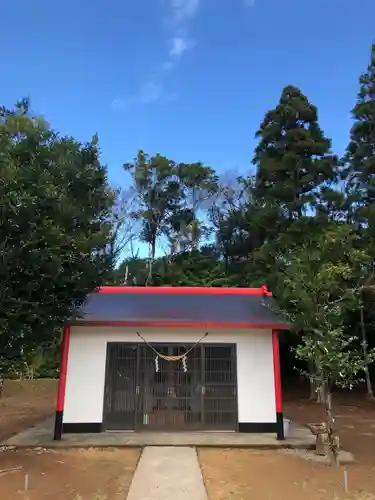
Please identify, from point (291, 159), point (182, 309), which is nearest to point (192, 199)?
point (291, 159)

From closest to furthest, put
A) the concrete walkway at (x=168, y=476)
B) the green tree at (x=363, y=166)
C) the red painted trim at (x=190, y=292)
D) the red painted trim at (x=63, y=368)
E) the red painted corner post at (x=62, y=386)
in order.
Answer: the concrete walkway at (x=168, y=476)
the red painted corner post at (x=62, y=386)
the red painted trim at (x=63, y=368)
the red painted trim at (x=190, y=292)
the green tree at (x=363, y=166)

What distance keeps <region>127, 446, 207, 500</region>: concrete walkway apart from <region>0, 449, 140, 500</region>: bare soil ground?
0.18 meters

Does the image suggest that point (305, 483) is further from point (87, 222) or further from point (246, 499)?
point (87, 222)

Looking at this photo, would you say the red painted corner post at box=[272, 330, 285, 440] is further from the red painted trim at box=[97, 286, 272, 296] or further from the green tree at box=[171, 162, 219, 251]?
the green tree at box=[171, 162, 219, 251]

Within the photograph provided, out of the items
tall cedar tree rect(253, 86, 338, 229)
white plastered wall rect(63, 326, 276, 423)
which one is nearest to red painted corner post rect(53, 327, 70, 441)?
white plastered wall rect(63, 326, 276, 423)

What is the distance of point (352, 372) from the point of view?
6961 millimetres

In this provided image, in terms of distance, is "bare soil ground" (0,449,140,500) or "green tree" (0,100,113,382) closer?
"bare soil ground" (0,449,140,500)

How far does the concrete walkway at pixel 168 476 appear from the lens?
17.8 feet

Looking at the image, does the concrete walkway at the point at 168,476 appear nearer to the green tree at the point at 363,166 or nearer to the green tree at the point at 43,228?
the green tree at the point at 43,228

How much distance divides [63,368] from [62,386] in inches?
14.9

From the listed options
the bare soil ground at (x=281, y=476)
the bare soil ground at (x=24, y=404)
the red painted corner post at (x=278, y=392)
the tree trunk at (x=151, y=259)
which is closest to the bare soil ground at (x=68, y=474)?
the bare soil ground at (x=281, y=476)

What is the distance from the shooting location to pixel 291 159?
1953 cm

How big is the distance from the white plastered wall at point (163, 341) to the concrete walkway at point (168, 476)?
2.06m

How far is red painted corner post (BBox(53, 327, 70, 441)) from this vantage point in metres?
8.81
